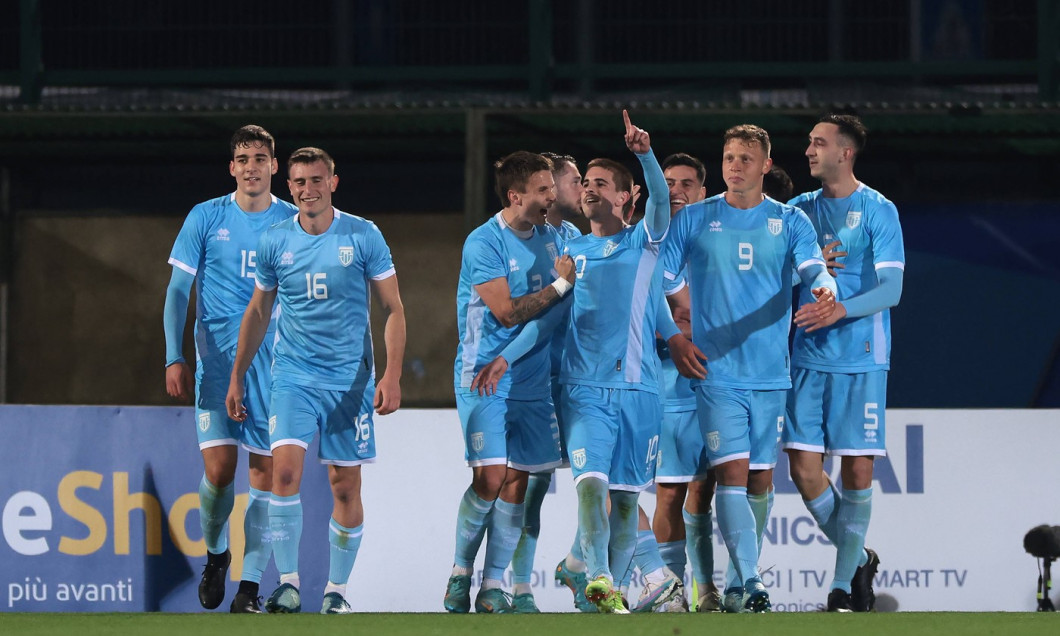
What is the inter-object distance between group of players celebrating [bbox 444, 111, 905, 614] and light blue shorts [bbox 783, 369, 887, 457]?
1 cm

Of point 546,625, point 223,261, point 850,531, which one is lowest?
point 546,625

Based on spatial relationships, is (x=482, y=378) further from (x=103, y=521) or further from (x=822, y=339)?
(x=103, y=521)

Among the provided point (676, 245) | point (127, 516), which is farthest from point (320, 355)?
point (127, 516)

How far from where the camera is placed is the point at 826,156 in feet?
27.4

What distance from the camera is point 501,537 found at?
25.9 feet

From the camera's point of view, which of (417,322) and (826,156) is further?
(417,322)

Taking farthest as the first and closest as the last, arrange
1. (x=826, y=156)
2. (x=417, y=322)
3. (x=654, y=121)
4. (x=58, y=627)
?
(x=417, y=322) < (x=654, y=121) < (x=826, y=156) < (x=58, y=627)

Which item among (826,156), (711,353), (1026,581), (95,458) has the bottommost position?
(1026,581)

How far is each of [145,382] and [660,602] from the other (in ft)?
32.4

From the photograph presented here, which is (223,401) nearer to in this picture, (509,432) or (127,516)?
(127,516)

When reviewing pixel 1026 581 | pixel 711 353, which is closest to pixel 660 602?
pixel 711 353

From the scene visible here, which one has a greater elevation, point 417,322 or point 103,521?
point 417,322

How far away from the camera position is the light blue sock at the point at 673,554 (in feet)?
27.3

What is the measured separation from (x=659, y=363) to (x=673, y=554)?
108cm
